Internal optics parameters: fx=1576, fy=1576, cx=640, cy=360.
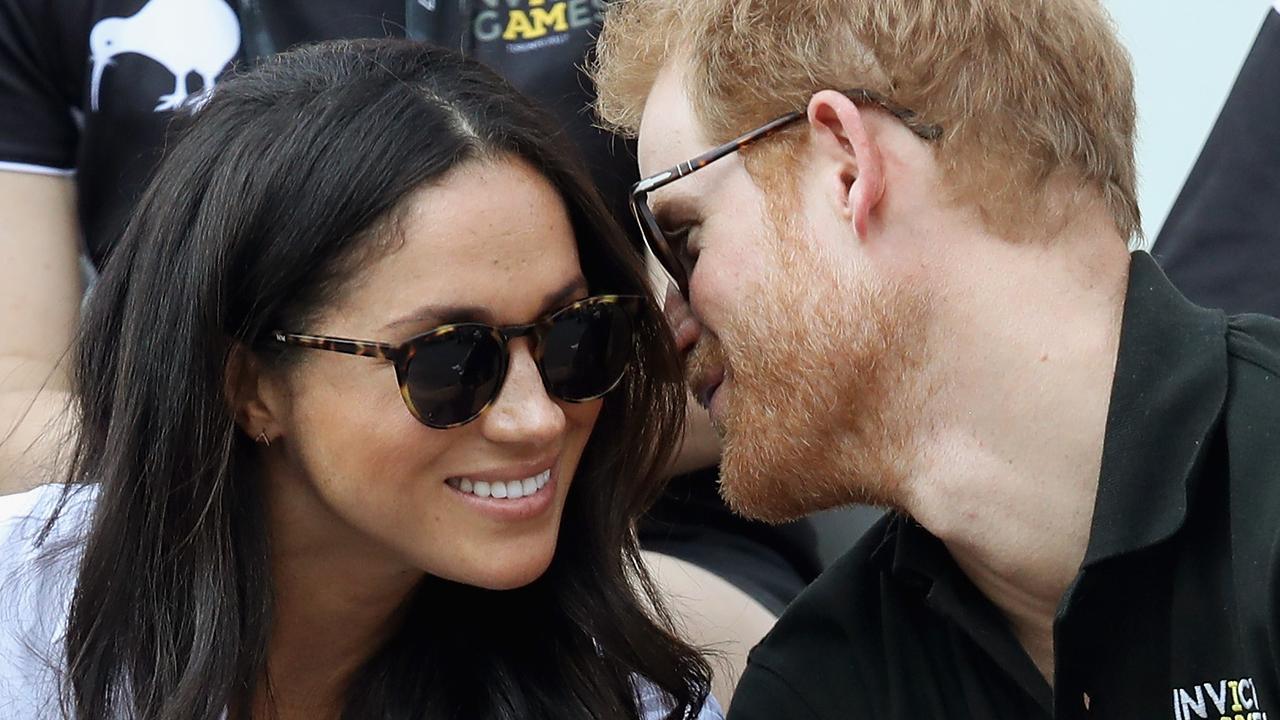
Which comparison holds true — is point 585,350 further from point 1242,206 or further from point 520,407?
point 1242,206

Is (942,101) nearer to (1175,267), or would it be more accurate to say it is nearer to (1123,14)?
(1175,267)

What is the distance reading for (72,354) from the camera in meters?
2.05

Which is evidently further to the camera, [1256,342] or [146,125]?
[146,125]

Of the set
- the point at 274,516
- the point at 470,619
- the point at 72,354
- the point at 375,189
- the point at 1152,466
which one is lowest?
the point at 470,619

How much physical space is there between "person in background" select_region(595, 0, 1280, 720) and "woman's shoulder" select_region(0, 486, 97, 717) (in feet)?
2.81

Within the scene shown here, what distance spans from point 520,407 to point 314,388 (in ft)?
0.79

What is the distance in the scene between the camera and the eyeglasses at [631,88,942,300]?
6.48ft

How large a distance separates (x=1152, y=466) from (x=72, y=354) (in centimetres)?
135

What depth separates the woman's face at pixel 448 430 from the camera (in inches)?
70.8

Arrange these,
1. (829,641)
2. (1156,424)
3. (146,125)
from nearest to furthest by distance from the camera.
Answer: (1156,424), (829,641), (146,125)

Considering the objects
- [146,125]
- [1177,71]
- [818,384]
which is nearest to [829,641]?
[818,384]

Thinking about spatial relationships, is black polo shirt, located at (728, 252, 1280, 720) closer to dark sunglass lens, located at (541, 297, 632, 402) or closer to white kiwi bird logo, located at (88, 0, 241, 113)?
dark sunglass lens, located at (541, 297, 632, 402)

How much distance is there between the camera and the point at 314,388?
183 cm

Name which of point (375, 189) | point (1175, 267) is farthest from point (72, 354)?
point (1175, 267)
